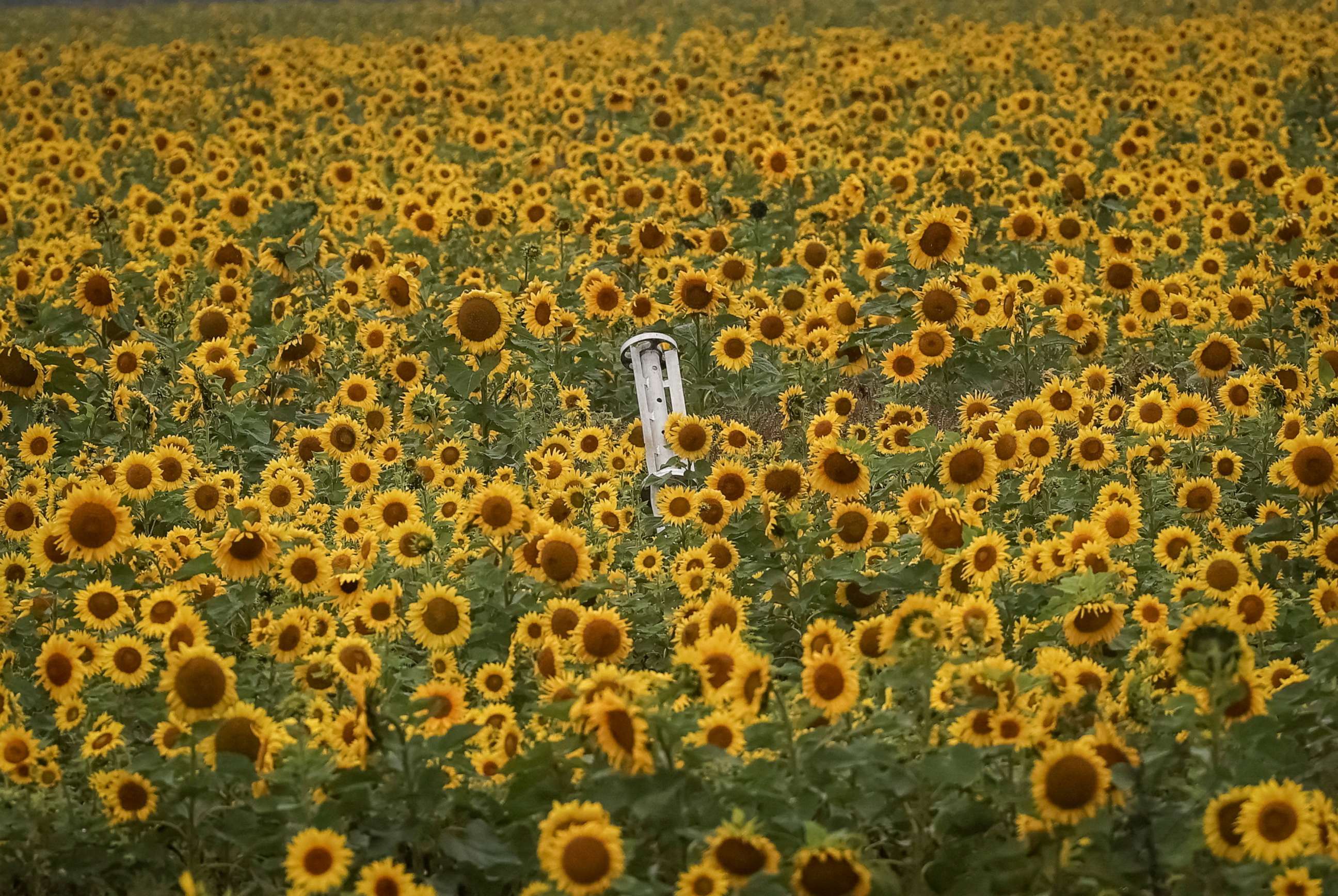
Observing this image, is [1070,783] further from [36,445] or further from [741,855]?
[36,445]

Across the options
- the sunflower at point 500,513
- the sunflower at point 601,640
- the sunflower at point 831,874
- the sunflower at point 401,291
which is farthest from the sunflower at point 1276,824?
the sunflower at point 401,291

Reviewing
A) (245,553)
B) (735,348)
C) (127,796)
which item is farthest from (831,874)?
(735,348)

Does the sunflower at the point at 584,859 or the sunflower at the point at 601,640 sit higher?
the sunflower at the point at 601,640

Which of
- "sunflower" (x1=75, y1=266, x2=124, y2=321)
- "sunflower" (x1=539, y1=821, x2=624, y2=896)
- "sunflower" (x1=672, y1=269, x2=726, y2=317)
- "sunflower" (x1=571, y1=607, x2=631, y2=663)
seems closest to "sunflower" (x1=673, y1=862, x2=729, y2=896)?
"sunflower" (x1=539, y1=821, x2=624, y2=896)

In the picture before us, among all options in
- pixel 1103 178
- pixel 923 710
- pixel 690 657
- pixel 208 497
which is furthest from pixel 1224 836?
pixel 1103 178

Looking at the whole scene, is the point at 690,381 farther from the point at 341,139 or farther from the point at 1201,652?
the point at 341,139

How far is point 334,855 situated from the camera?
11.9 feet

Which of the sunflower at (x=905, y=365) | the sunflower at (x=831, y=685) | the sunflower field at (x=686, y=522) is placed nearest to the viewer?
the sunflower field at (x=686, y=522)

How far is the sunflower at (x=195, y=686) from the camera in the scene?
163 inches

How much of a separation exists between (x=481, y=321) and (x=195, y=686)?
131 inches

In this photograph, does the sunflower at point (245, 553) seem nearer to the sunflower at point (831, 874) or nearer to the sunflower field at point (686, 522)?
the sunflower field at point (686, 522)

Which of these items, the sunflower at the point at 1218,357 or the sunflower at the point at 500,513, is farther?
the sunflower at the point at 1218,357

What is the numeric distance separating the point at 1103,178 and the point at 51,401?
705 cm

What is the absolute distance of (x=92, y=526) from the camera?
5156 millimetres
